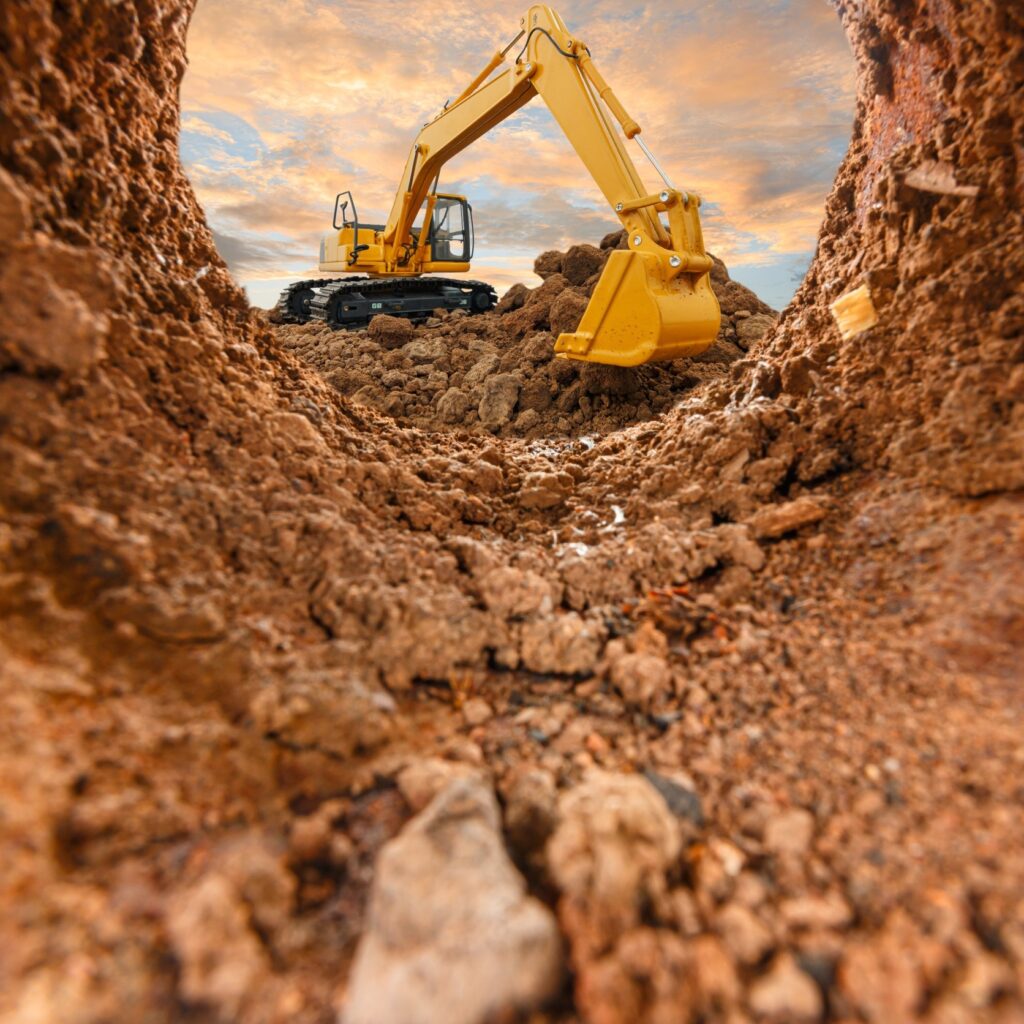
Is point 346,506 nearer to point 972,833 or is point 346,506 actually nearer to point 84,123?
point 84,123

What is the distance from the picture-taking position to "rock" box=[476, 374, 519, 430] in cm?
613

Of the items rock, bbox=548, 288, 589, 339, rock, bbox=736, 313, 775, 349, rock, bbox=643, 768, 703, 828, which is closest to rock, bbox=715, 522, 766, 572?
rock, bbox=643, 768, 703, 828

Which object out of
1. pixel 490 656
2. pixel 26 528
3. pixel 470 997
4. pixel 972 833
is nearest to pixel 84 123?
pixel 26 528

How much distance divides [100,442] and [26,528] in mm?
389

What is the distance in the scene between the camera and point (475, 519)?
9.25ft

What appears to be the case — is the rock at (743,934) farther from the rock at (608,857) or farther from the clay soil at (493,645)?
the rock at (608,857)

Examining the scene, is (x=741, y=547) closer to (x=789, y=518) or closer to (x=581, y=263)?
(x=789, y=518)

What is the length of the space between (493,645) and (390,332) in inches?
294

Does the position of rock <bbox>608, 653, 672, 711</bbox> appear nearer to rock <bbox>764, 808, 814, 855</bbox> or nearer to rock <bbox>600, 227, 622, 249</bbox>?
rock <bbox>764, 808, 814, 855</bbox>

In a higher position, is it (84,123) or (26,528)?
(84,123)

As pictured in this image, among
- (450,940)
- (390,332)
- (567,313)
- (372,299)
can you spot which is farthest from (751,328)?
(450,940)

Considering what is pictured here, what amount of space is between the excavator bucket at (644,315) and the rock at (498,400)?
0.91 metres

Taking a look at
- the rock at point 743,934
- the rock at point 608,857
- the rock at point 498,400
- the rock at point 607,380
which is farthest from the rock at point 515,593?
the rock at point 607,380

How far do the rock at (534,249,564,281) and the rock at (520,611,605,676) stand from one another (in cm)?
774
